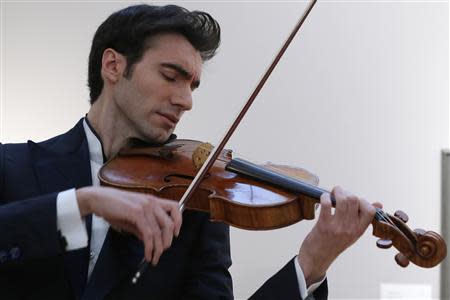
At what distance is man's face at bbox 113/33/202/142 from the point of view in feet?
3.91

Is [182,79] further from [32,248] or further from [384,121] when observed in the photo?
[384,121]

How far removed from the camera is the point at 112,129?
4.05 ft

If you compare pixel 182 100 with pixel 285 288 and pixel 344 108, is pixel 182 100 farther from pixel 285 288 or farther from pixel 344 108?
pixel 344 108

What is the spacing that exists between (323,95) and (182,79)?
0.82 m

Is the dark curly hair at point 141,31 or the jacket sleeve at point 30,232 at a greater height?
the dark curly hair at point 141,31

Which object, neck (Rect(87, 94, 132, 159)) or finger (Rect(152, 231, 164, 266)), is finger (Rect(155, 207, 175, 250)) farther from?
neck (Rect(87, 94, 132, 159))

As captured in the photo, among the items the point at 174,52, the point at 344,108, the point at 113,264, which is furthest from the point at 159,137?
the point at 344,108

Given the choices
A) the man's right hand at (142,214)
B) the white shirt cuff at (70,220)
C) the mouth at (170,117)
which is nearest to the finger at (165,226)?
the man's right hand at (142,214)

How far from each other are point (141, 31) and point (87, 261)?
47cm

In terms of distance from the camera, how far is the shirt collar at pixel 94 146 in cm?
119

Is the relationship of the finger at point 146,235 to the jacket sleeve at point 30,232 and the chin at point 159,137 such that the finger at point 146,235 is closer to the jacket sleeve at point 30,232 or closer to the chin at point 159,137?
the jacket sleeve at point 30,232

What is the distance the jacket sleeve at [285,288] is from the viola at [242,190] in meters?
0.10

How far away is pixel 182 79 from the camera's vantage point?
121 cm

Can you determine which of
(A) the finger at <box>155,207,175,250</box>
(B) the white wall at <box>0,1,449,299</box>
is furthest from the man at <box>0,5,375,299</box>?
(B) the white wall at <box>0,1,449,299</box>
